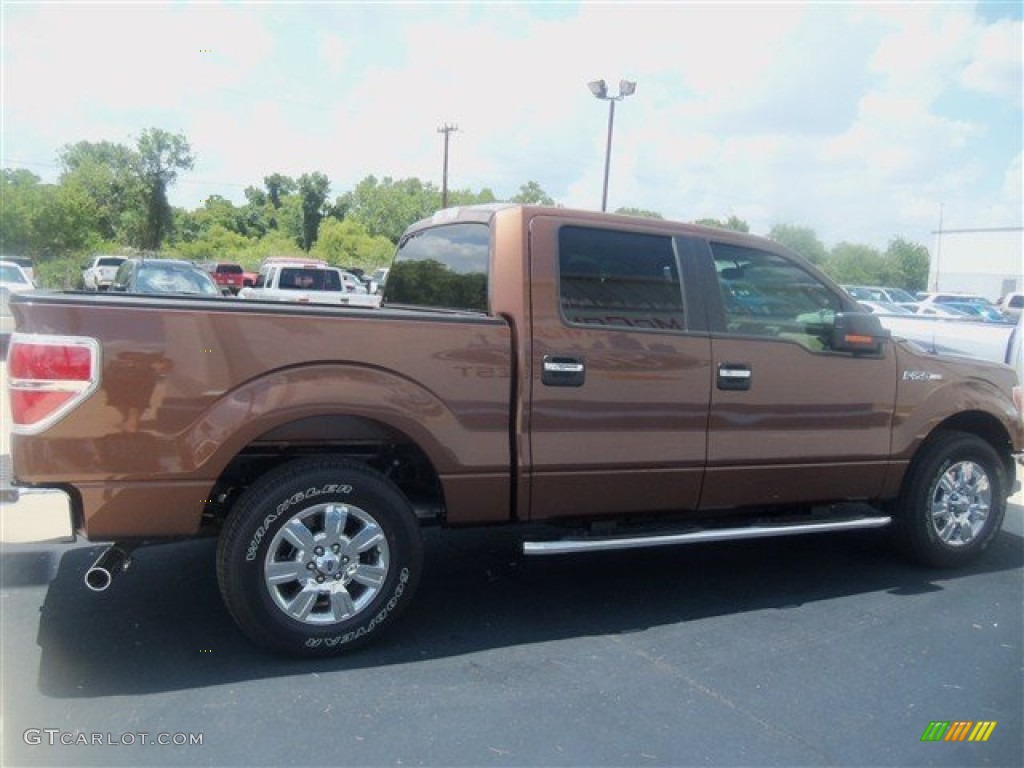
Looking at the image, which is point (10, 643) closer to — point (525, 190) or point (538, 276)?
point (538, 276)

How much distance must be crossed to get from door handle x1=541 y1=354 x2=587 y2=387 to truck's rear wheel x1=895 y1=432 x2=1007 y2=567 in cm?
235

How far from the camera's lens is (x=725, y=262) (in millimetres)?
4680

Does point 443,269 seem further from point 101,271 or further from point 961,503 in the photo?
point 101,271

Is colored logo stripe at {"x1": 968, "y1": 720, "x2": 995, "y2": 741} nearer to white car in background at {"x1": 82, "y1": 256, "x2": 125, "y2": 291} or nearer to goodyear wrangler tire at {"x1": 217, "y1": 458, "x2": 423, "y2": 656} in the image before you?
goodyear wrangler tire at {"x1": 217, "y1": 458, "x2": 423, "y2": 656}

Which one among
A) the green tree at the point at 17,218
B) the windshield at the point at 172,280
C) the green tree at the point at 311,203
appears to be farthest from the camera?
the green tree at the point at 311,203

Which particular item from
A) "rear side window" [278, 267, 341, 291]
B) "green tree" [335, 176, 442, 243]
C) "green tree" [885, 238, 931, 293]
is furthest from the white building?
"rear side window" [278, 267, 341, 291]

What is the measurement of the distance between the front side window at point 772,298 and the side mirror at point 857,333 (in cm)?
10

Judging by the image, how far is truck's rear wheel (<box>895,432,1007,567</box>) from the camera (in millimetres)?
5156

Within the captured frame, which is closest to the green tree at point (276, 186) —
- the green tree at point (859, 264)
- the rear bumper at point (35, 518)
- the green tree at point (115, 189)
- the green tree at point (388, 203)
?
the green tree at point (388, 203)

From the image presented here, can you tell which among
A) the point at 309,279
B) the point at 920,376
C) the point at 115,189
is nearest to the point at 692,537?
the point at 920,376

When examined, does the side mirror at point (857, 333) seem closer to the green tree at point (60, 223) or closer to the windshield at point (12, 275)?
the windshield at point (12, 275)

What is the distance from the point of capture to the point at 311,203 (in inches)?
2756

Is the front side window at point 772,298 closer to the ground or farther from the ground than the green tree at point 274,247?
closer to the ground

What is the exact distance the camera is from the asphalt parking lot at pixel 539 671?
10.5 ft
